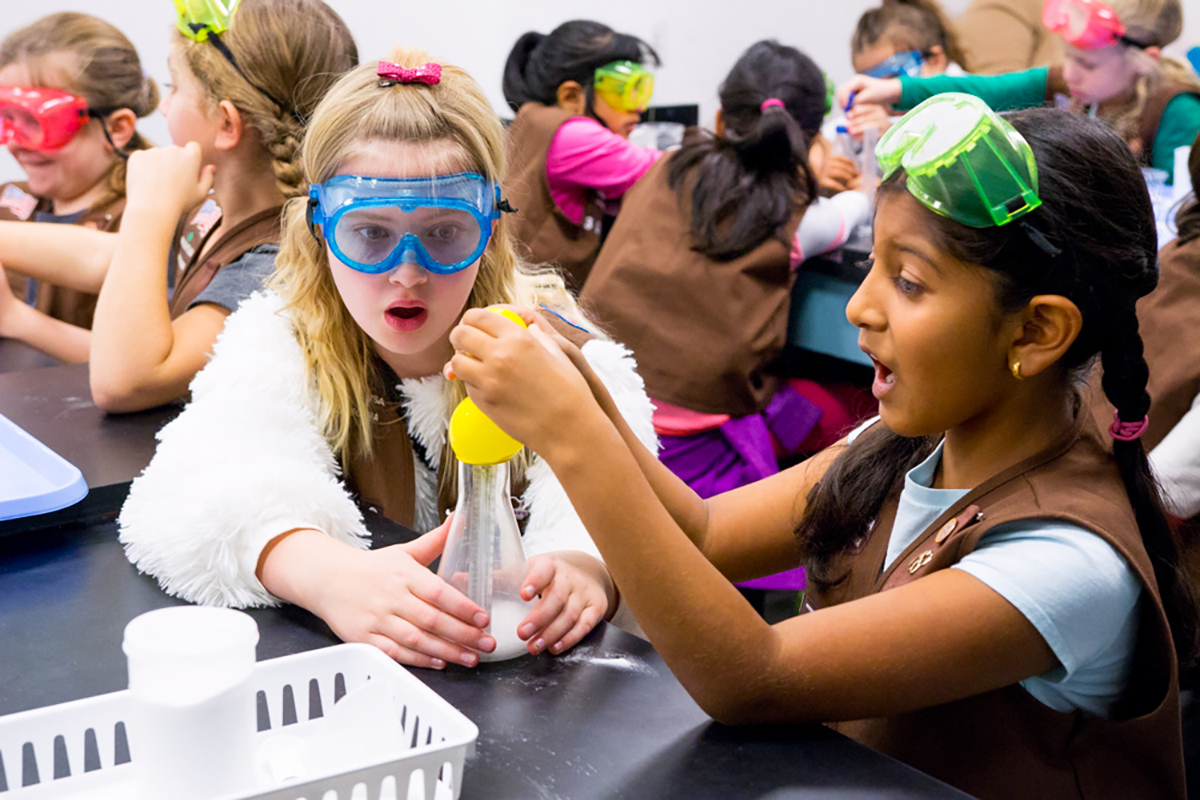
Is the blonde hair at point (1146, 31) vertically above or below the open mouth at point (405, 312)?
above

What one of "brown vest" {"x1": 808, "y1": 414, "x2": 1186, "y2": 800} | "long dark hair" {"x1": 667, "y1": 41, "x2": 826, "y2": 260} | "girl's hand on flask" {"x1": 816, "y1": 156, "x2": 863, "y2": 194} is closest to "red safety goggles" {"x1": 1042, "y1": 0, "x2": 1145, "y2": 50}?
"girl's hand on flask" {"x1": 816, "y1": 156, "x2": 863, "y2": 194}

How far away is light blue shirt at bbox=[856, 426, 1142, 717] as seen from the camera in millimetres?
992

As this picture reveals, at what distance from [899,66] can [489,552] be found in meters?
3.43

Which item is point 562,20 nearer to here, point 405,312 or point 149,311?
point 149,311

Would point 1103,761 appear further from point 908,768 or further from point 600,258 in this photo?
point 600,258

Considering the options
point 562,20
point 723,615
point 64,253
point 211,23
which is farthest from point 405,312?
point 562,20

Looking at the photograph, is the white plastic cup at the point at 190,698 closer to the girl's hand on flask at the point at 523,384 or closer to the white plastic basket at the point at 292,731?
the white plastic basket at the point at 292,731

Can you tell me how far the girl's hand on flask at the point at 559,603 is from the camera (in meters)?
1.10

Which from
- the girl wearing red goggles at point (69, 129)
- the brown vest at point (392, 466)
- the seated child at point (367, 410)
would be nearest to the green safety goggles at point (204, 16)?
the seated child at point (367, 410)

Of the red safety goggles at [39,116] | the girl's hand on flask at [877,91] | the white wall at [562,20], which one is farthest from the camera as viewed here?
the white wall at [562,20]

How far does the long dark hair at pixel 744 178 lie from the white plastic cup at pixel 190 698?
1.98m

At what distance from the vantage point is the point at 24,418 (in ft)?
5.79

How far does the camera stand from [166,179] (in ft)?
6.77

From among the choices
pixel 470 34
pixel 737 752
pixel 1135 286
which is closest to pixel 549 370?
pixel 737 752
